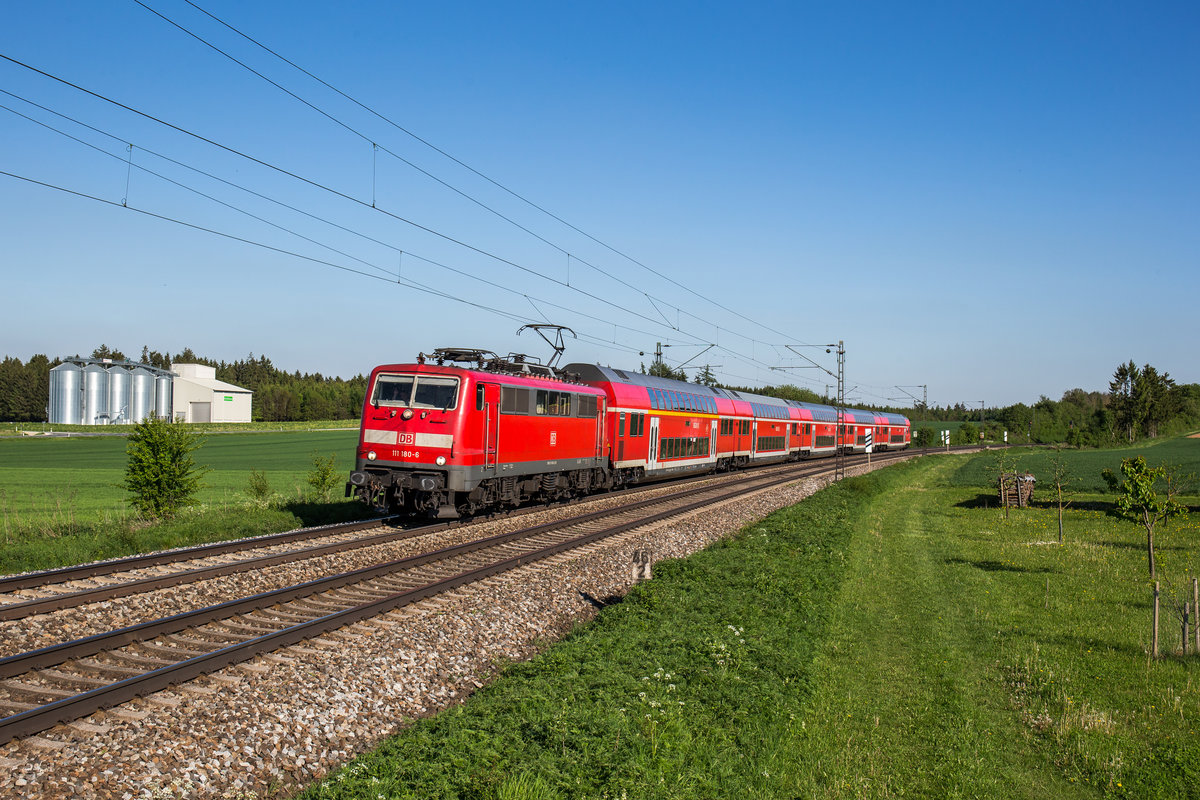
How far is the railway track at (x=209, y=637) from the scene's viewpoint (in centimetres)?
726

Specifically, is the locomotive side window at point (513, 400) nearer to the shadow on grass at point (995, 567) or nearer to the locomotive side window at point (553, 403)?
the locomotive side window at point (553, 403)

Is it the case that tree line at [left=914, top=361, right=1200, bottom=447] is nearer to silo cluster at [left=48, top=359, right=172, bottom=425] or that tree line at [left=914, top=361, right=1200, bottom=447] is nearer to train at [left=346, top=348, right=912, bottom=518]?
train at [left=346, top=348, right=912, bottom=518]

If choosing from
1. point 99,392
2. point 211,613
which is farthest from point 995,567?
point 99,392

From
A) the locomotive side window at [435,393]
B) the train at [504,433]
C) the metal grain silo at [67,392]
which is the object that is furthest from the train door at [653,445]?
the metal grain silo at [67,392]

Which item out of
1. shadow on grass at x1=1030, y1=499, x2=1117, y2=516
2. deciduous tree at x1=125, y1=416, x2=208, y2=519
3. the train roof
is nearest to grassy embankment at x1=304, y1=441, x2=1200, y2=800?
the train roof

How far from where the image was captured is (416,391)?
18.0m

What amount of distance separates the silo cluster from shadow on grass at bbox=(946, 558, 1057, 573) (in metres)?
115

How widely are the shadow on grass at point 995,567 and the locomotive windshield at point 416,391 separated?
521 inches

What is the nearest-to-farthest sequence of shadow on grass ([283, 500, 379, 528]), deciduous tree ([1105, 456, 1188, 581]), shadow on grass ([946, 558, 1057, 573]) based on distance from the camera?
deciduous tree ([1105, 456, 1188, 581]), shadow on grass ([946, 558, 1057, 573]), shadow on grass ([283, 500, 379, 528])

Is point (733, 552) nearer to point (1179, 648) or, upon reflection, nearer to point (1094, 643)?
point (1094, 643)

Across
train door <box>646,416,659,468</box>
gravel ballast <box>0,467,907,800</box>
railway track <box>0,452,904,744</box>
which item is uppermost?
train door <box>646,416,659,468</box>

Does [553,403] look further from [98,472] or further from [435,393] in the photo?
[98,472]

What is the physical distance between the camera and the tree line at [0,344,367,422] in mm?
135500

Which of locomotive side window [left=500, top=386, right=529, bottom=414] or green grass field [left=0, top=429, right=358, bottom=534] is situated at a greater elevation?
locomotive side window [left=500, top=386, right=529, bottom=414]
